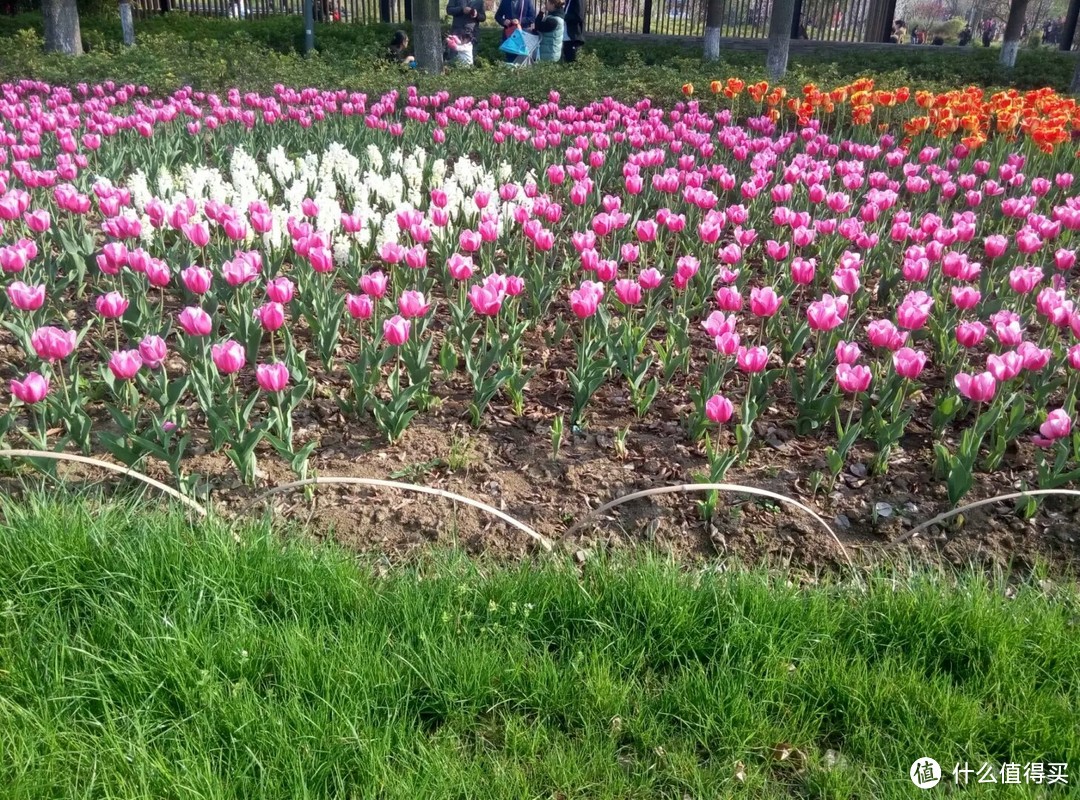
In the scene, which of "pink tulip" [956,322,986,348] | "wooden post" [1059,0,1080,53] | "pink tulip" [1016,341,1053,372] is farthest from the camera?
"wooden post" [1059,0,1080,53]

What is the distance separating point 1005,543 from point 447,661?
6.59ft

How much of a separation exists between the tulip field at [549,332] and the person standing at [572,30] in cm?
1046

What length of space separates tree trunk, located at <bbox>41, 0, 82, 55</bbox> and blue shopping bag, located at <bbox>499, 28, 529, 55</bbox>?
7.35 metres

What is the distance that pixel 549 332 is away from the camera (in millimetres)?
4414

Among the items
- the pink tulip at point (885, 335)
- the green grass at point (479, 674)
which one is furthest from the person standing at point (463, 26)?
the green grass at point (479, 674)

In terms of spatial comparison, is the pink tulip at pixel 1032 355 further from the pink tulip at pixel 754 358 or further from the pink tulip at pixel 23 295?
the pink tulip at pixel 23 295

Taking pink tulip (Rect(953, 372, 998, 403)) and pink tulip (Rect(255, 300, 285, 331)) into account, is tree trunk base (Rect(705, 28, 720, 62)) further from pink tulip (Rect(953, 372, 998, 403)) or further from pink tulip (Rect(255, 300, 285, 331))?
pink tulip (Rect(255, 300, 285, 331))

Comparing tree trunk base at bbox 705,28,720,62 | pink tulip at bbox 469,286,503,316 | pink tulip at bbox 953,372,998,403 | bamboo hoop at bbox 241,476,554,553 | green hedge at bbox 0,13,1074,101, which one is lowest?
bamboo hoop at bbox 241,476,554,553

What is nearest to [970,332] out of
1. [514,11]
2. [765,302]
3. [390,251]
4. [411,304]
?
[765,302]

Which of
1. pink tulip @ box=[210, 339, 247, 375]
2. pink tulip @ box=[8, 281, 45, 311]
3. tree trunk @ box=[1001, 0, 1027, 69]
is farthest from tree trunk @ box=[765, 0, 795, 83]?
pink tulip @ box=[210, 339, 247, 375]

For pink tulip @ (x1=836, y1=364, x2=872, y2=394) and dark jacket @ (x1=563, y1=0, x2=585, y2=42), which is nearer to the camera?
pink tulip @ (x1=836, y1=364, x2=872, y2=394)

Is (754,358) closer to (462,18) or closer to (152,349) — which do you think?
(152,349)

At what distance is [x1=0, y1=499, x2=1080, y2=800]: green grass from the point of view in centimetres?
207

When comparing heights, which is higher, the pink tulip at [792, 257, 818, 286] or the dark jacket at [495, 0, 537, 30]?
the dark jacket at [495, 0, 537, 30]
